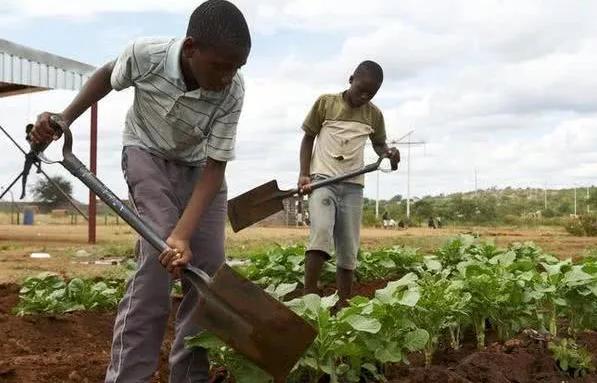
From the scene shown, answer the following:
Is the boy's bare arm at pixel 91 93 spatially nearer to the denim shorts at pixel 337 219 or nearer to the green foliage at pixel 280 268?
the denim shorts at pixel 337 219

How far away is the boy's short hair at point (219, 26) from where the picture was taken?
306 cm

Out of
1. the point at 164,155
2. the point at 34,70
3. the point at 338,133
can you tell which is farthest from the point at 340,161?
the point at 34,70

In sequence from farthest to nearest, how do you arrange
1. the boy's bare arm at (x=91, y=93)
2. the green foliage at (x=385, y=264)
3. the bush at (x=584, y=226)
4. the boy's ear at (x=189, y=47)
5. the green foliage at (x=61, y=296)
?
the bush at (x=584, y=226) < the green foliage at (x=385, y=264) < the green foliage at (x=61, y=296) < the boy's bare arm at (x=91, y=93) < the boy's ear at (x=189, y=47)

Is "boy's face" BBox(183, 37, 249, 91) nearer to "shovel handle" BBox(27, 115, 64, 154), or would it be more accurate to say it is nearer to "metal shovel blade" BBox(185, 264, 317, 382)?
"shovel handle" BBox(27, 115, 64, 154)

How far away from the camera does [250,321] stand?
3.10 metres

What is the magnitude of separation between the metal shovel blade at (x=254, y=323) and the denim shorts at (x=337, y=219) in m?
2.62

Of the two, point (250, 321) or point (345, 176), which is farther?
point (345, 176)

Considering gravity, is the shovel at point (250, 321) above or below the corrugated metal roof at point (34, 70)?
below

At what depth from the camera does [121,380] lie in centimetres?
339

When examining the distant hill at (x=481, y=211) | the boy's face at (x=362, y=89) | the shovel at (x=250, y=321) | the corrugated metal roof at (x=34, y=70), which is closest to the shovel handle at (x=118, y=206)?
the shovel at (x=250, y=321)

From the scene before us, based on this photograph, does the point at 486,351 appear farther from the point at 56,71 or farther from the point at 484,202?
the point at 484,202

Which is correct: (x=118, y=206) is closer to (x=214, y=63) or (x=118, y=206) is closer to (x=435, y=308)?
(x=214, y=63)

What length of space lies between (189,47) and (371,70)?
264cm

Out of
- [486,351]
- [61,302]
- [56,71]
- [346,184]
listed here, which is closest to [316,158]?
[346,184]
